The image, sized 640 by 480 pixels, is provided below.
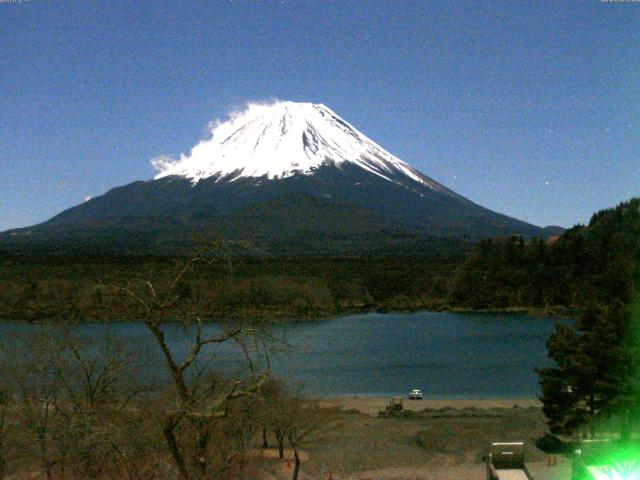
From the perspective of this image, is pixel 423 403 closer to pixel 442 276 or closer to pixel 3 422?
pixel 3 422

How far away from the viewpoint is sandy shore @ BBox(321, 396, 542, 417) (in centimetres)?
2128

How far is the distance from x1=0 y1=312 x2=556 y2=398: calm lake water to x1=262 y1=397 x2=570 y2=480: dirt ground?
1.86 metres

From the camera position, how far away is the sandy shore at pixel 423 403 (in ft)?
69.8

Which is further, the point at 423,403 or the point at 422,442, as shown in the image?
the point at 423,403

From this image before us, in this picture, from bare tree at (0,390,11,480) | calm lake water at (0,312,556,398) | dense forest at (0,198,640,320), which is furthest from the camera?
dense forest at (0,198,640,320)

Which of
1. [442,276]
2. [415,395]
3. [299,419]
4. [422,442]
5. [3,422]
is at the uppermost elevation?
[442,276]

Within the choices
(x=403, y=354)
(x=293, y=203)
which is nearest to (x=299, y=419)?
(x=403, y=354)

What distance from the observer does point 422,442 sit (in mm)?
15977

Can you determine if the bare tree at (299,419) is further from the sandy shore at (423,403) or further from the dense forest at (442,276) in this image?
the dense forest at (442,276)

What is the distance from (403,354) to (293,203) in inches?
2729

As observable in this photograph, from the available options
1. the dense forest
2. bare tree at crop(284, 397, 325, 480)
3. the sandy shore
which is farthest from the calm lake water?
the dense forest

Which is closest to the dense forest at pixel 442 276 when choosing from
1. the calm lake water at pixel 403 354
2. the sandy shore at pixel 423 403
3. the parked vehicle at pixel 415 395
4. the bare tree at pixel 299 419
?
the calm lake water at pixel 403 354

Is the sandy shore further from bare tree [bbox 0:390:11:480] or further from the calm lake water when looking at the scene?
bare tree [bbox 0:390:11:480]

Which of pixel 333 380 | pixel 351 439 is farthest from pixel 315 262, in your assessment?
pixel 351 439
